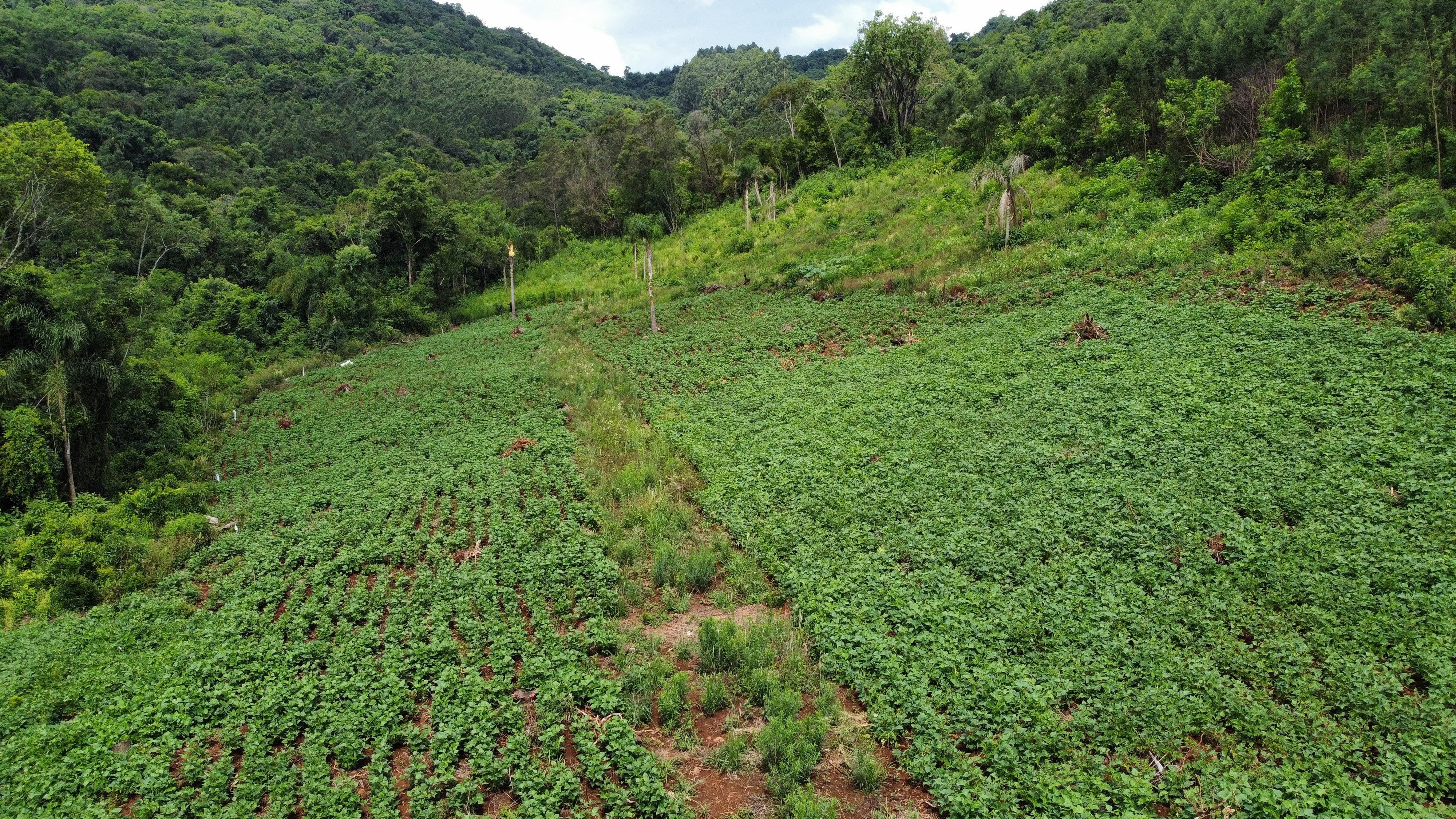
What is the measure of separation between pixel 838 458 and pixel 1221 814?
7.39 m

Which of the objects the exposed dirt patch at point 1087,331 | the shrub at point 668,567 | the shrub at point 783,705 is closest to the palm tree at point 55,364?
the shrub at point 668,567

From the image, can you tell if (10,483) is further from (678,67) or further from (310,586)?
(678,67)

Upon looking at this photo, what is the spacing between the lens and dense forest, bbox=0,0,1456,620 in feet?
47.2

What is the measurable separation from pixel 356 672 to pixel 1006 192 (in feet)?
69.6

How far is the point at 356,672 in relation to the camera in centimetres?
809

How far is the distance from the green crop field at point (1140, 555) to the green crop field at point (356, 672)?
2.88m

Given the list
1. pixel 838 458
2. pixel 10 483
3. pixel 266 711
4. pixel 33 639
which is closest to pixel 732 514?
pixel 838 458

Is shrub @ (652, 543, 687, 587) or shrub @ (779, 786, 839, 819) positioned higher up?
shrub @ (652, 543, 687, 587)

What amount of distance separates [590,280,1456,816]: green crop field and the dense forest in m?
4.02

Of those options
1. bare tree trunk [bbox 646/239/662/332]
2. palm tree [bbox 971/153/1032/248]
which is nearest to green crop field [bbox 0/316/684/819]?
bare tree trunk [bbox 646/239/662/332]

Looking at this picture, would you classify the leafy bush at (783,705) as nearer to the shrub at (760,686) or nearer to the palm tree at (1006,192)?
the shrub at (760,686)

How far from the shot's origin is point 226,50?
8500 cm

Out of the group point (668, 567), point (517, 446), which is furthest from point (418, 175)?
point (668, 567)

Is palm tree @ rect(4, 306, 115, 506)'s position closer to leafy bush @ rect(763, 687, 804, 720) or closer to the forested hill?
leafy bush @ rect(763, 687, 804, 720)
